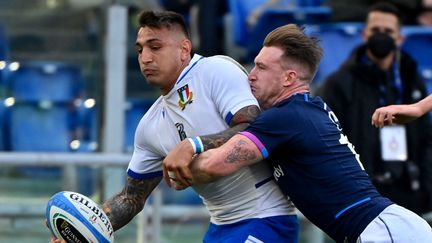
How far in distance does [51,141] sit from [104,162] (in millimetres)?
1043

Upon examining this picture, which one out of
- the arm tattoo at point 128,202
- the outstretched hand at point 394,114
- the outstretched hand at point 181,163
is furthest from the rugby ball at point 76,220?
the outstretched hand at point 394,114

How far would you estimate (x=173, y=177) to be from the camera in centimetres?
564

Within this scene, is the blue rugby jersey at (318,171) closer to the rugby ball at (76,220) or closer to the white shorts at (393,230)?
the white shorts at (393,230)

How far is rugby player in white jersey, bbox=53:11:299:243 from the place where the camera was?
596 centimetres

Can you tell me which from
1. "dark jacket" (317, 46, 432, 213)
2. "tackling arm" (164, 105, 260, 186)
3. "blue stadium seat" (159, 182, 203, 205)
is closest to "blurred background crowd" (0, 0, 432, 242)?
"blue stadium seat" (159, 182, 203, 205)

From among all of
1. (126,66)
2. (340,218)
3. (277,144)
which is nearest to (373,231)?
(340,218)

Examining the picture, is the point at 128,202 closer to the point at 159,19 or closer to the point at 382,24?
the point at 159,19

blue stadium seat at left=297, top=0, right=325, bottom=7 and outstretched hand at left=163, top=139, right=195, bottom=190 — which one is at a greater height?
blue stadium seat at left=297, top=0, right=325, bottom=7

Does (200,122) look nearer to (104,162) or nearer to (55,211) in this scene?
(55,211)

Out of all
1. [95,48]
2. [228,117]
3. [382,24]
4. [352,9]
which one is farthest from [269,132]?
[95,48]

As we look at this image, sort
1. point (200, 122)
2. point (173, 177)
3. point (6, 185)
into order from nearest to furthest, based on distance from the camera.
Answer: point (173, 177) < point (200, 122) < point (6, 185)

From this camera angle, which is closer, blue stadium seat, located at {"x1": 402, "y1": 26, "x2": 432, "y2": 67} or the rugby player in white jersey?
the rugby player in white jersey

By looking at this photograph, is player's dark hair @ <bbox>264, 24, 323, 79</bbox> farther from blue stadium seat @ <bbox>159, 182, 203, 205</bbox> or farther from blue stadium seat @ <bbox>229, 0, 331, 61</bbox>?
blue stadium seat @ <bbox>229, 0, 331, 61</bbox>

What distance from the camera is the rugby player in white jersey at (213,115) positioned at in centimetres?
596
